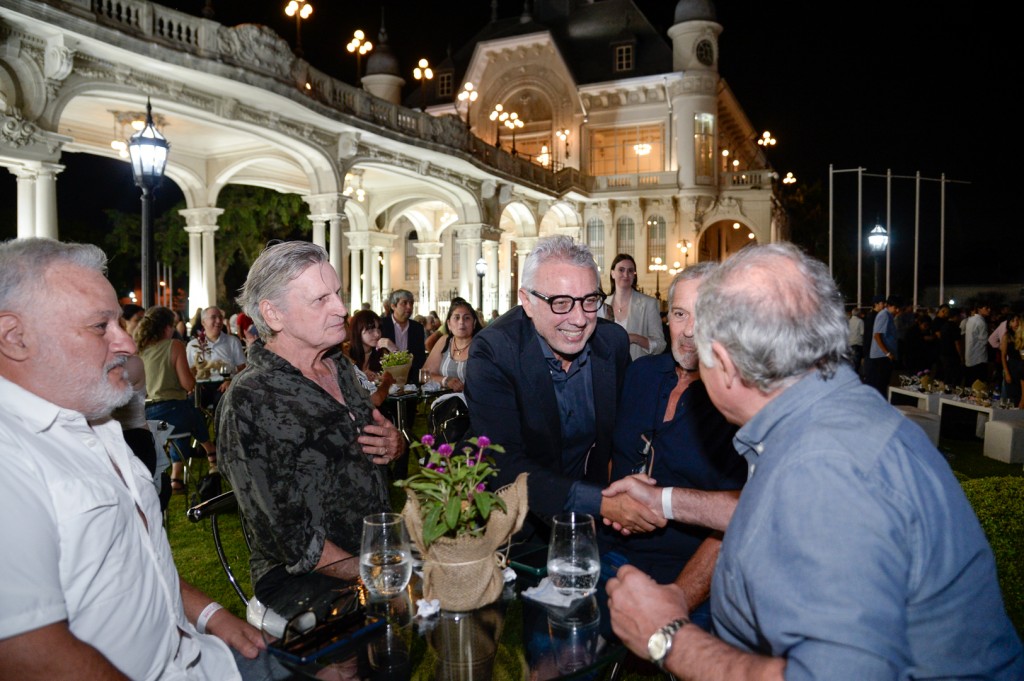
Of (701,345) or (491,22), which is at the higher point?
(491,22)

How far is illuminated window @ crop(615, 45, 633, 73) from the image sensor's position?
34906 mm

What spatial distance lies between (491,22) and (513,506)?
43.1 m

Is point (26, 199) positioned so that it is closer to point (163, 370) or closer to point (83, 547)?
point (163, 370)

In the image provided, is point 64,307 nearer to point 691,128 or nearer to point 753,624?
point 753,624

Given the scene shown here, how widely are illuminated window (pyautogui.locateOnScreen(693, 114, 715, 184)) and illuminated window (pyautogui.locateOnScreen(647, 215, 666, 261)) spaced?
2.62 meters

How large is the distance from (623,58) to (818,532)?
37317mm

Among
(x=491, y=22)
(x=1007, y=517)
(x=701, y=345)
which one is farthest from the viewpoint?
(x=491, y=22)

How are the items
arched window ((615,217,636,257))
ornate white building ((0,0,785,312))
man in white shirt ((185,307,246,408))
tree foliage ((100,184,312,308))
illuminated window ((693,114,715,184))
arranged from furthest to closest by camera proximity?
1. arched window ((615,217,636,257))
2. illuminated window ((693,114,715,184))
3. tree foliage ((100,184,312,308))
4. ornate white building ((0,0,785,312))
5. man in white shirt ((185,307,246,408))

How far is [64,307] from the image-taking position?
1.84m

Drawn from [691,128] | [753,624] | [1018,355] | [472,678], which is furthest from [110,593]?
[691,128]

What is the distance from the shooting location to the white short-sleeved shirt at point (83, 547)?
1.53m

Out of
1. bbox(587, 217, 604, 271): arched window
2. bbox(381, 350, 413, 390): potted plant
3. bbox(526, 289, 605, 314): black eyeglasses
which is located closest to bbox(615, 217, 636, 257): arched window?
bbox(587, 217, 604, 271): arched window

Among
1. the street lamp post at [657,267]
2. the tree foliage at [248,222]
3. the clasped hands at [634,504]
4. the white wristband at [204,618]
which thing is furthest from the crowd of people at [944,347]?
the tree foliage at [248,222]

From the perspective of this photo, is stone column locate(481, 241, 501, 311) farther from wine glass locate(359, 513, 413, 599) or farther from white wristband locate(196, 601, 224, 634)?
wine glass locate(359, 513, 413, 599)
